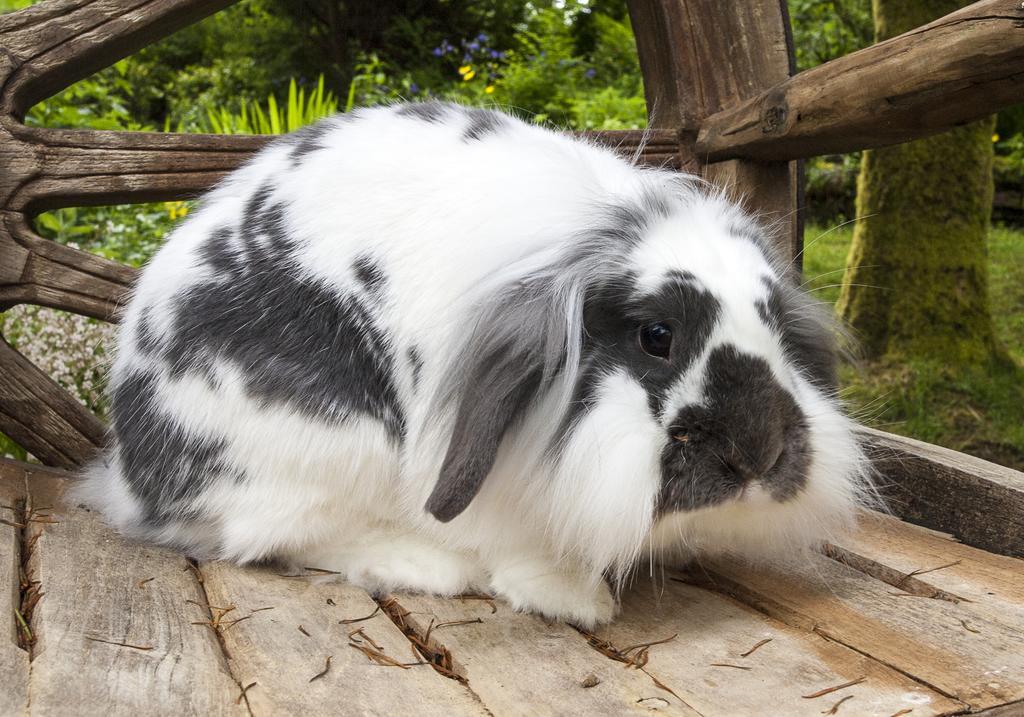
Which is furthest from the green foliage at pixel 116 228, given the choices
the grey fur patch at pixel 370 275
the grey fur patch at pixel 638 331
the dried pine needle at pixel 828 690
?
the dried pine needle at pixel 828 690

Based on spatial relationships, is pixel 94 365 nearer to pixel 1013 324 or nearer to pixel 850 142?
pixel 850 142

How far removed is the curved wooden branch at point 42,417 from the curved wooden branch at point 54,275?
0.53 ft

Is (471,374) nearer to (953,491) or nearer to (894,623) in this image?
(894,623)

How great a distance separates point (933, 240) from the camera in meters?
4.46

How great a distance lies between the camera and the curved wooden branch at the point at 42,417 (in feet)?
8.23

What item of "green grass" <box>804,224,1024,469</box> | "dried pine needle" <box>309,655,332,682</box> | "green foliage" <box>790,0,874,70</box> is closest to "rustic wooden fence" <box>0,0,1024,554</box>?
"dried pine needle" <box>309,655,332,682</box>

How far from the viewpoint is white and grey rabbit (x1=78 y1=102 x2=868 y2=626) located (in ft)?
5.09

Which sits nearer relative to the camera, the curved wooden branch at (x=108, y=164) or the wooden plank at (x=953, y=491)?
the wooden plank at (x=953, y=491)

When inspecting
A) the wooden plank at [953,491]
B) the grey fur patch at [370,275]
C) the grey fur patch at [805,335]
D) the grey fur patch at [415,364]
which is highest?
the grey fur patch at [370,275]

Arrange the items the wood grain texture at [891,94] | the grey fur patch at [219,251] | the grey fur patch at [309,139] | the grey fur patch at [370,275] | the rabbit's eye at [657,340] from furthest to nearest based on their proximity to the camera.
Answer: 1. the grey fur patch at [309,139]
2. the grey fur patch at [219,251]
3. the grey fur patch at [370,275]
4. the wood grain texture at [891,94]
5. the rabbit's eye at [657,340]

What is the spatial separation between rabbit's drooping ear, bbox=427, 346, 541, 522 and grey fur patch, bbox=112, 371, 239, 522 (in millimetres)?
540

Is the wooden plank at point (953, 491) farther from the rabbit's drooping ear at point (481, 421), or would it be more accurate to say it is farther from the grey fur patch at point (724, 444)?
the rabbit's drooping ear at point (481, 421)

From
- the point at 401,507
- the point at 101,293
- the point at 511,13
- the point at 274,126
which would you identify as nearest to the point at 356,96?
the point at 511,13

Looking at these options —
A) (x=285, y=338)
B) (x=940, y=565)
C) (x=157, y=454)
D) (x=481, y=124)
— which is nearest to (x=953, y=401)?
(x=940, y=565)
